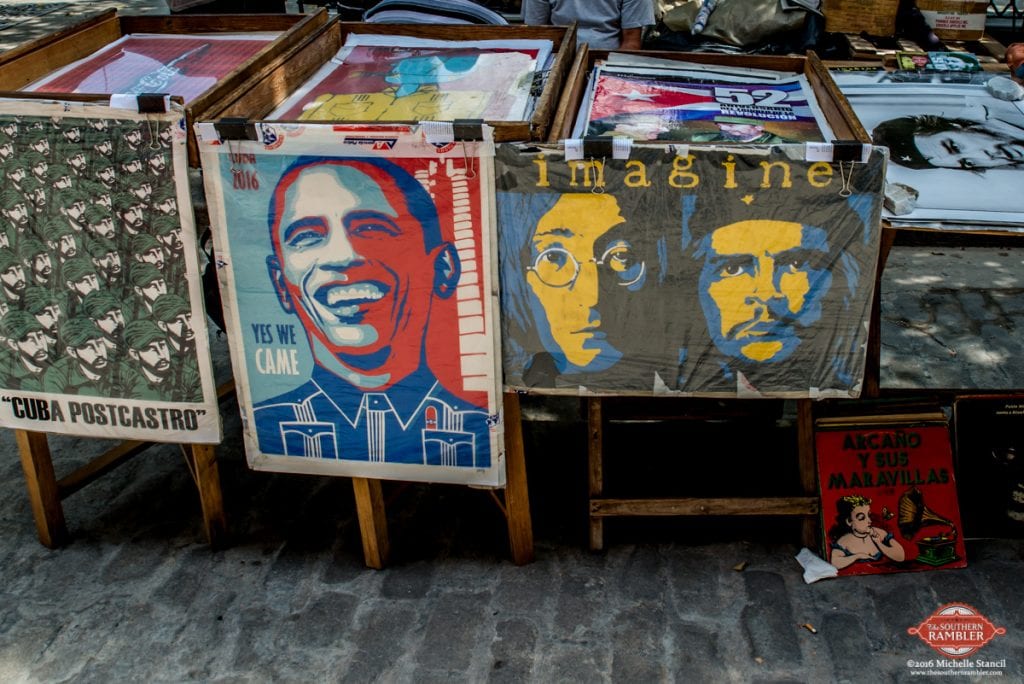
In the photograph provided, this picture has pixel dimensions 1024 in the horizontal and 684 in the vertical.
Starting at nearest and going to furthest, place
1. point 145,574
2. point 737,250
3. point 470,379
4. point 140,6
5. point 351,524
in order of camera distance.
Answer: point 737,250 < point 470,379 < point 145,574 < point 351,524 < point 140,6

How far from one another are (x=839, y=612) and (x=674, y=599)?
52 cm

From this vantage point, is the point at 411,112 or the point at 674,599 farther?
the point at 674,599

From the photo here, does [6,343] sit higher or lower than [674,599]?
higher

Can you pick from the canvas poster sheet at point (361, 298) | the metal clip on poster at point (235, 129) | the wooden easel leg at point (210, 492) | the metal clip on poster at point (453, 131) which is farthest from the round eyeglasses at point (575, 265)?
the wooden easel leg at point (210, 492)

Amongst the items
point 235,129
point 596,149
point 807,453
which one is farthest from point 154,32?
point 807,453

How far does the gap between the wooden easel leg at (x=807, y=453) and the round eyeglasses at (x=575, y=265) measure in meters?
0.88

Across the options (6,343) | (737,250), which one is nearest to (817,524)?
(737,250)

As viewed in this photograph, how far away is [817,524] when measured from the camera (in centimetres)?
326

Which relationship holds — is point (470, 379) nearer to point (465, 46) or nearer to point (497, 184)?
point (497, 184)

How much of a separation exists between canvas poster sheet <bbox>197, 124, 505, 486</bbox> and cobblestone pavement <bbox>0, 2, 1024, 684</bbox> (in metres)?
0.45

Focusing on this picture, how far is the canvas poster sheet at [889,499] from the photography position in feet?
10.4

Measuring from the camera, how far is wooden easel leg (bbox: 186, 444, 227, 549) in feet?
10.8

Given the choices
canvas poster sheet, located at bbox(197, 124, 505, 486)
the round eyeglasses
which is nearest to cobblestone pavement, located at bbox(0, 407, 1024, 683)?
canvas poster sheet, located at bbox(197, 124, 505, 486)

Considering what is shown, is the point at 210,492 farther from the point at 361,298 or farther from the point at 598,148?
the point at 598,148
